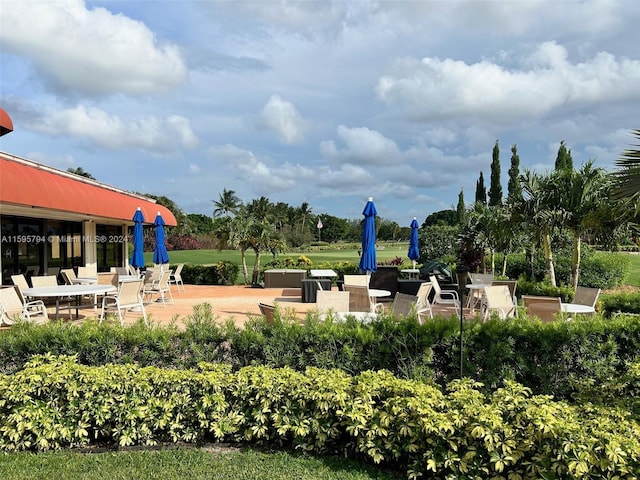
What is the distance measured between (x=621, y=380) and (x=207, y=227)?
2546 inches

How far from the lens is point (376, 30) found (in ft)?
30.5

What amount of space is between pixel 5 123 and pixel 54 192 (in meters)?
4.15

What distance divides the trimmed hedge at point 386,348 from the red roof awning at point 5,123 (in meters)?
3.23

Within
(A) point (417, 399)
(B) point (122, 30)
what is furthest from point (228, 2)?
(A) point (417, 399)

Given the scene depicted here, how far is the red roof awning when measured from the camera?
6.37 meters

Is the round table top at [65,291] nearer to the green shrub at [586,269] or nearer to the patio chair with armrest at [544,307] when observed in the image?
the patio chair with armrest at [544,307]

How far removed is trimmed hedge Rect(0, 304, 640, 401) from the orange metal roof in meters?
5.06

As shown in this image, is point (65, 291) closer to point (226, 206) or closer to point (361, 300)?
point (361, 300)

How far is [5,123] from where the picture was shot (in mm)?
6406

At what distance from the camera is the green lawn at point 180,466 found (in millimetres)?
3223

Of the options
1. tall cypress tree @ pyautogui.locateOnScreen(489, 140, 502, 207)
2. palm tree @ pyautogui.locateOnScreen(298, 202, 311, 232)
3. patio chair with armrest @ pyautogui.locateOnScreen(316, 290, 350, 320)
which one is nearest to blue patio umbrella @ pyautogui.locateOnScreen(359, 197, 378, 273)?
patio chair with armrest @ pyautogui.locateOnScreen(316, 290, 350, 320)

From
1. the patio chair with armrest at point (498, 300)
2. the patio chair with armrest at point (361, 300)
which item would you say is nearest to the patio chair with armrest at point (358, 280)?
the patio chair with armrest at point (361, 300)

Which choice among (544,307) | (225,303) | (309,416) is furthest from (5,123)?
(544,307)

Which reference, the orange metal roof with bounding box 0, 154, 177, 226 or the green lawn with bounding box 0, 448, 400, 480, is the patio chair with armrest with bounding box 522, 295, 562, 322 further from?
the orange metal roof with bounding box 0, 154, 177, 226
